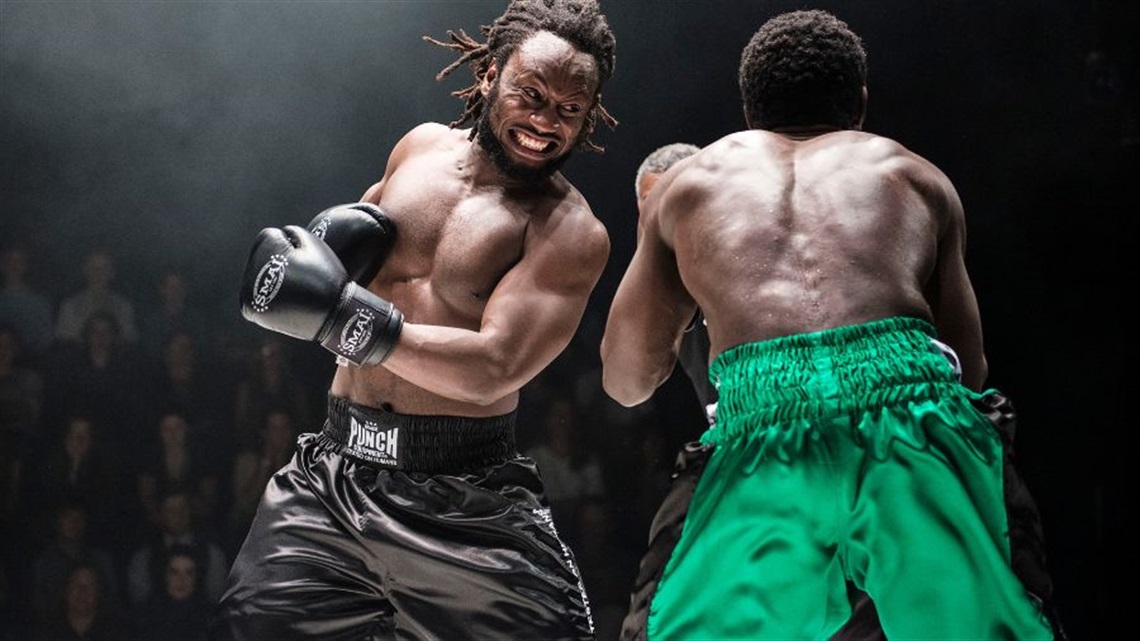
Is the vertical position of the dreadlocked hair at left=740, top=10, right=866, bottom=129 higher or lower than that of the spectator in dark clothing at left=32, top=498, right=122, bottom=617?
higher

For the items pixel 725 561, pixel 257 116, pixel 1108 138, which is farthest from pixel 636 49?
pixel 725 561

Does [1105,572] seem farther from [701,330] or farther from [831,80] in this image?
[831,80]

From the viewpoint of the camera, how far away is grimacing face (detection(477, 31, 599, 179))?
8.31ft

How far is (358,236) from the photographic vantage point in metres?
2.45

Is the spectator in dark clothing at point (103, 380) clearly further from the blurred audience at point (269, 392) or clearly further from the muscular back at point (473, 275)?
the muscular back at point (473, 275)

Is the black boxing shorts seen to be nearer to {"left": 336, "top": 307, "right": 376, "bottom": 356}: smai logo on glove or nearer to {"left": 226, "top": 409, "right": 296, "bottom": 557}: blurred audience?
{"left": 336, "top": 307, "right": 376, "bottom": 356}: smai logo on glove

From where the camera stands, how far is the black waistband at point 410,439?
2375 millimetres

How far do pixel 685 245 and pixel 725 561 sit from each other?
49cm

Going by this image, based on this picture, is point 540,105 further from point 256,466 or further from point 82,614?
point 82,614

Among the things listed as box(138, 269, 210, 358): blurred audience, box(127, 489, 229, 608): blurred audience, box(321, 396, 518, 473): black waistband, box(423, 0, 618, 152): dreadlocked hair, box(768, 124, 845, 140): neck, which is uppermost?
box(423, 0, 618, 152): dreadlocked hair

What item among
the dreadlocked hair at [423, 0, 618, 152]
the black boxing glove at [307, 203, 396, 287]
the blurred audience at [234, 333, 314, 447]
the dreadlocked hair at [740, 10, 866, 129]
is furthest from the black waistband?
the blurred audience at [234, 333, 314, 447]

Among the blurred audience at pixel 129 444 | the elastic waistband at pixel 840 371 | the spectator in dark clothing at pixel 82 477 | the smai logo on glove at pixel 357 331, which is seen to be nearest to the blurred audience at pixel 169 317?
the blurred audience at pixel 129 444

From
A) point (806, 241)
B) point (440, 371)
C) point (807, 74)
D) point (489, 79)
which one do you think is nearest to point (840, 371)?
point (806, 241)

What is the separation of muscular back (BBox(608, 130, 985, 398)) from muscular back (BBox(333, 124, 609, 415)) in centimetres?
38
